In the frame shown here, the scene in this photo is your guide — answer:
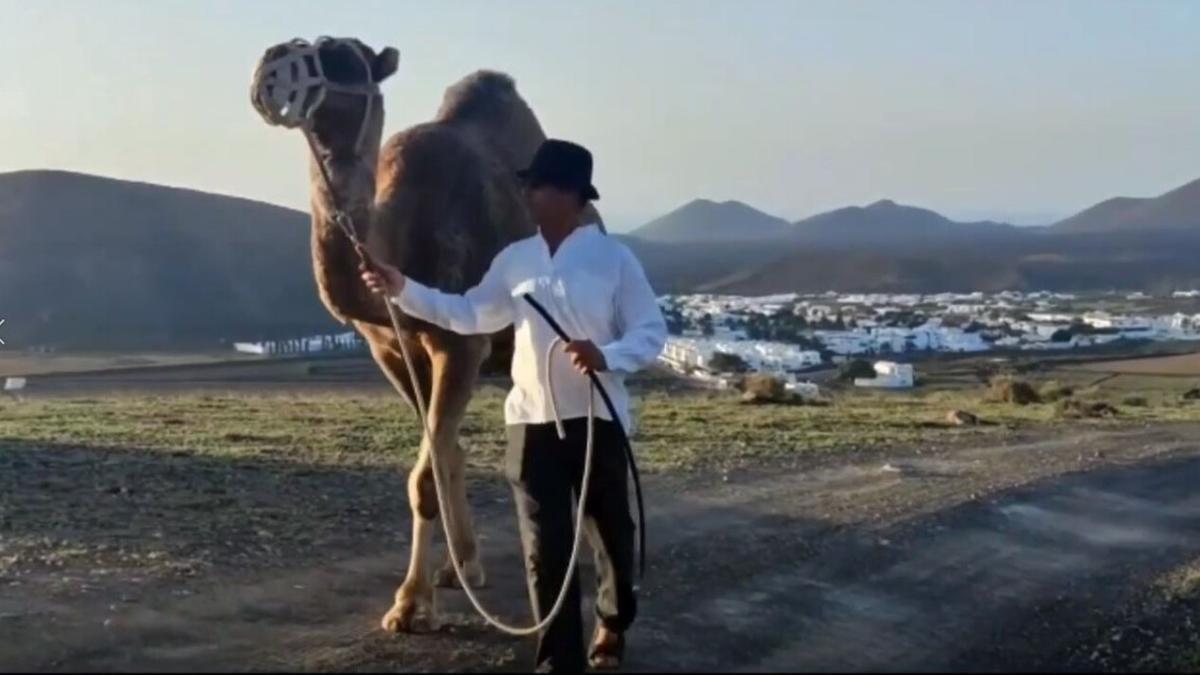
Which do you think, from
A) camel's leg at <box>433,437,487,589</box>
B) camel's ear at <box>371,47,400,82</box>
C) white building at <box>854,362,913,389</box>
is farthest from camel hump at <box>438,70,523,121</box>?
white building at <box>854,362,913,389</box>

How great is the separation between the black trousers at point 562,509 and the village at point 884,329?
20.2 meters

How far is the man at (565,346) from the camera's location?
6410 mm

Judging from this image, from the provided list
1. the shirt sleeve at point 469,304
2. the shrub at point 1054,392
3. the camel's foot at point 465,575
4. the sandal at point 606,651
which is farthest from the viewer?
the shrub at point 1054,392

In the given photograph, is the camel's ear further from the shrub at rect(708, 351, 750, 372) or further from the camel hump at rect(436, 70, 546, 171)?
the shrub at rect(708, 351, 750, 372)

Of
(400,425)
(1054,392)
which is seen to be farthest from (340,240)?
(1054,392)

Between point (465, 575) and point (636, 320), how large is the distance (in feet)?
9.60

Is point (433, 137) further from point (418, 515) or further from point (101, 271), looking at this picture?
point (101, 271)

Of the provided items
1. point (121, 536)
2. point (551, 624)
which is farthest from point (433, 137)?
point (551, 624)

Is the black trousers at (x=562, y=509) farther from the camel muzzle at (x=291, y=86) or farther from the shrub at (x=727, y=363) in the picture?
the shrub at (x=727, y=363)

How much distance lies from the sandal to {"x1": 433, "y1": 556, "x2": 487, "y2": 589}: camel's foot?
221cm

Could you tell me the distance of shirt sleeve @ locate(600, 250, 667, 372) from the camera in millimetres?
6316

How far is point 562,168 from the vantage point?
20.9 ft

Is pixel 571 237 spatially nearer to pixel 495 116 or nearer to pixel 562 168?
pixel 562 168

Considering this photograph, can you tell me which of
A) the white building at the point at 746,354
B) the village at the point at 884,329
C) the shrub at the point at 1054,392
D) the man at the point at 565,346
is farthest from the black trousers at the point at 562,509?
the white building at the point at 746,354
